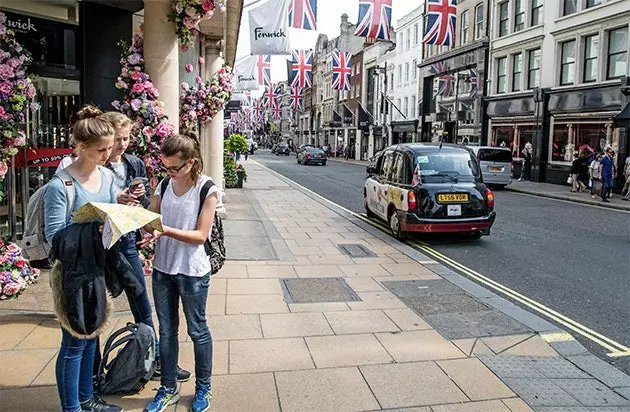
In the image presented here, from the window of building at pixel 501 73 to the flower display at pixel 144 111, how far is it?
28.2 meters

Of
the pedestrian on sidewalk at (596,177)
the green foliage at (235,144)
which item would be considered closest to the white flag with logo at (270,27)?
the green foliage at (235,144)

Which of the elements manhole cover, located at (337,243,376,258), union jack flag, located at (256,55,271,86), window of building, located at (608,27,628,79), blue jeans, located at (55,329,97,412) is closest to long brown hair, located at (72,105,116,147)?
blue jeans, located at (55,329,97,412)

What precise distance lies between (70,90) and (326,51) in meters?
77.6

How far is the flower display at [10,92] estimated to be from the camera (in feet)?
18.0

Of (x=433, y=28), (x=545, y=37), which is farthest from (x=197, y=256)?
(x=545, y=37)

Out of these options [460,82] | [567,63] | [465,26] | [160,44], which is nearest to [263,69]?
[567,63]

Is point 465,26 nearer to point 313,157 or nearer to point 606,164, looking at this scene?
point 313,157

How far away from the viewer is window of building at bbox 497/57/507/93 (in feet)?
103

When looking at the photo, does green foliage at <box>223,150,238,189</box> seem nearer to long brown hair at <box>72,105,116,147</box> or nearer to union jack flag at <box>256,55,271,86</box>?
union jack flag at <box>256,55,271,86</box>

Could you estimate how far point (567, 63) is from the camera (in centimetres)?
2616

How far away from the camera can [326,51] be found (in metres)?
82.3

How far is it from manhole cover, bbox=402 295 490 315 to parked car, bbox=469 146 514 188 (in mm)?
18154

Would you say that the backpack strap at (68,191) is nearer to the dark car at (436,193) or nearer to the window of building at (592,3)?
the dark car at (436,193)

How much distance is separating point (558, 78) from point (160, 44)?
957 inches
